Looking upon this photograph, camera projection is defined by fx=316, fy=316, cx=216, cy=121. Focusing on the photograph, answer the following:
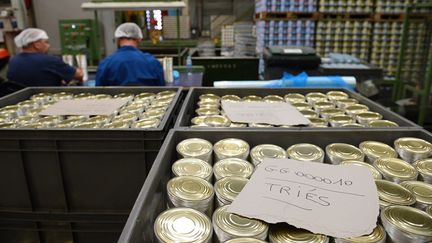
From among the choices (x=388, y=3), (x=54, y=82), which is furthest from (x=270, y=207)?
(x=388, y=3)

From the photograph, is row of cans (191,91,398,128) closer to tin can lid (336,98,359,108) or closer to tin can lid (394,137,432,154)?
tin can lid (336,98,359,108)

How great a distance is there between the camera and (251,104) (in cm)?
164

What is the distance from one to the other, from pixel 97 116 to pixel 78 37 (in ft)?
17.7

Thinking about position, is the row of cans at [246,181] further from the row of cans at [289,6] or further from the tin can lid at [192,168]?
the row of cans at [289,6]

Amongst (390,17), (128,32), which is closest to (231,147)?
(128,32)

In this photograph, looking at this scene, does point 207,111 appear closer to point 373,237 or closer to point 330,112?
point 330,112

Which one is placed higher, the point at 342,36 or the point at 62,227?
the point at 342,36

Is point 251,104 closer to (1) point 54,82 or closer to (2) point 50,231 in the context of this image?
(2) point 50,231

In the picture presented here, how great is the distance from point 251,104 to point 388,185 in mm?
838

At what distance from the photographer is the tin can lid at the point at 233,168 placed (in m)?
1.00

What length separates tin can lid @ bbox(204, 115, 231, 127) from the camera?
1.43m

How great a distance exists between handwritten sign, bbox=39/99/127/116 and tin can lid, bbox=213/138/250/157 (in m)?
0.71

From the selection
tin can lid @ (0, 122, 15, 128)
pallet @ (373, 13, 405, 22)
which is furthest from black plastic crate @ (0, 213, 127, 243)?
pallet @ (373, 13, 405, 22)

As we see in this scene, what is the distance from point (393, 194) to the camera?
87cm
